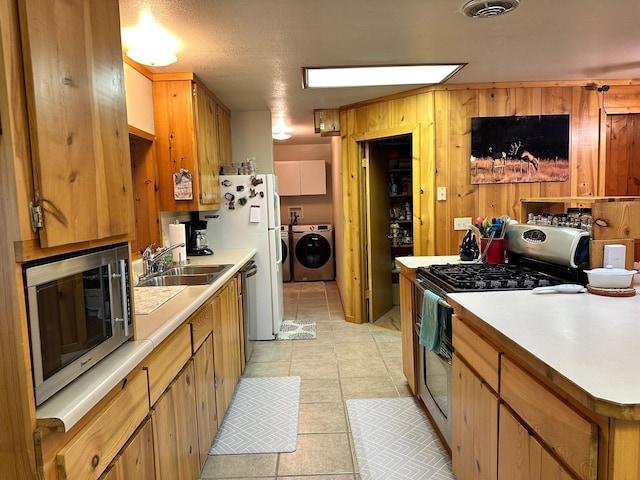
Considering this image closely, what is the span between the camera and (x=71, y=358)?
1.02 metres

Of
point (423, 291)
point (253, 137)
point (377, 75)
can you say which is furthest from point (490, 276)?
point (253, 137)

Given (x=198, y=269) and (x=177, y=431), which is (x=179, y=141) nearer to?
(x=198, y=269)

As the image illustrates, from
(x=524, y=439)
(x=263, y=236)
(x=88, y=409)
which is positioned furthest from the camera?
(x=263, y=236)

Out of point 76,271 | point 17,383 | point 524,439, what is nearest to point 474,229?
point 524,439

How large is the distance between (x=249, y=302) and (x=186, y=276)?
4.10 ft

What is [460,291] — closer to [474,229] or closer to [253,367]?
[474,229]

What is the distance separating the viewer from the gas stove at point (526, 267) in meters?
1.86

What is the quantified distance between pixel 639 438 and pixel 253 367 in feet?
9.38

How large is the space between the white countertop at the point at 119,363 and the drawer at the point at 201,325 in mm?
60

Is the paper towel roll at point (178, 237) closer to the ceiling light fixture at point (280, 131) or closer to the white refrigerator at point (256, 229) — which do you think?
the white refrigerator at point (256, 229)

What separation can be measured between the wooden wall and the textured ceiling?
16cm

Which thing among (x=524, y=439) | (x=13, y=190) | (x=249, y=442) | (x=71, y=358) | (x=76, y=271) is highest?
(x=13, y=190)

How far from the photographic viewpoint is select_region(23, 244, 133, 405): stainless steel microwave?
90cm

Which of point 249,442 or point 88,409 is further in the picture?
point 249,442
